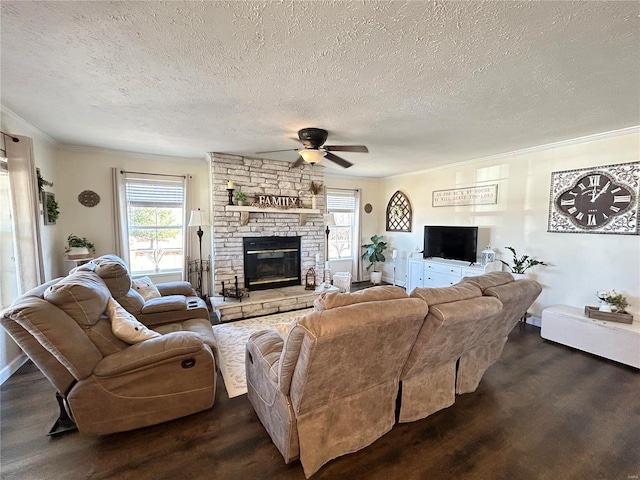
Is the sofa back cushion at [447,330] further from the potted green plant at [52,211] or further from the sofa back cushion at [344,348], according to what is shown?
the potted green plant at [52,211]

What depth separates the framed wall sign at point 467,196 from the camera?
181 inches

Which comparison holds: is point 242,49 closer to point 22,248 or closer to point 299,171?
point 22,248

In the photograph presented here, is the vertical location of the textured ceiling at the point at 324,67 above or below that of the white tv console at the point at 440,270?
above

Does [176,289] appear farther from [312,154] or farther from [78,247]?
[312,154]

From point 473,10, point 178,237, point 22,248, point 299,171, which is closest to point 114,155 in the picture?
point 178,237

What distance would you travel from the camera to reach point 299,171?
5.14 meters

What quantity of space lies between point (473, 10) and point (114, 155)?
4957 mm

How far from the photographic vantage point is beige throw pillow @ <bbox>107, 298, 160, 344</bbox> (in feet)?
6.56

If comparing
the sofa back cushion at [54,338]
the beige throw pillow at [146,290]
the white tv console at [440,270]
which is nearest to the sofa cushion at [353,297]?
the sofa back cushion at [54,338]

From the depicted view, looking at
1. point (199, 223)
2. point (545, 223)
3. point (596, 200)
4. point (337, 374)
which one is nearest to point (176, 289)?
point (199, 223)

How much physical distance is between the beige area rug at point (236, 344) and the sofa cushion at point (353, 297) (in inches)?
60.2

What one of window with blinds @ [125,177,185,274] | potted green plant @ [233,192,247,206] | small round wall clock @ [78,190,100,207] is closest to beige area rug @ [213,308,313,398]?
window with blinds @ [125,177,185,274]

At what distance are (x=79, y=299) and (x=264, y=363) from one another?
131cm

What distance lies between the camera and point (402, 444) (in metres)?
1.89
